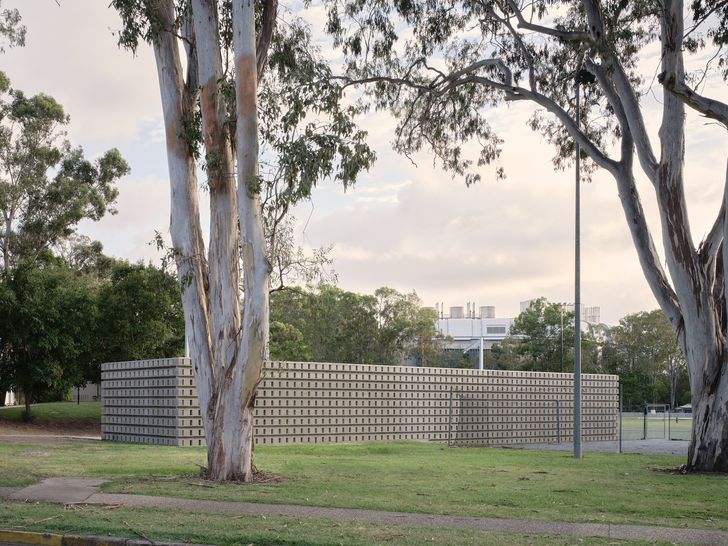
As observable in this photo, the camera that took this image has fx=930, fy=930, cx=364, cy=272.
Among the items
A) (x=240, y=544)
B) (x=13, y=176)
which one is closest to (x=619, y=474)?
(x=240, y=544)

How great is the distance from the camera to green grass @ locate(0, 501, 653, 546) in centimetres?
965

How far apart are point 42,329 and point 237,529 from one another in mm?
26039

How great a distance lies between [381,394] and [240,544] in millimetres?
19085

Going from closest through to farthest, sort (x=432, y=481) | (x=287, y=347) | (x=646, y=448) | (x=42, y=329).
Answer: (x=432, y=481) < (x=646, y=448) < (x=42, y=329) < (x=287, y=347)

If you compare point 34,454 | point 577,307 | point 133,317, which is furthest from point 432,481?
point 133,317

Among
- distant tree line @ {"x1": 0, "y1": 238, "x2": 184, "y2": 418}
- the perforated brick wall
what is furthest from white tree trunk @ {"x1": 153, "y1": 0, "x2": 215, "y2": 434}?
distant tree line @ {"x1": 0, "y1": 238, "x2": 184, "y2": 418}

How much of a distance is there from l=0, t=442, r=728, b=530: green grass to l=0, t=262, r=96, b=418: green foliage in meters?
12.1

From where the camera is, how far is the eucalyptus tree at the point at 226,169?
15.4 meters

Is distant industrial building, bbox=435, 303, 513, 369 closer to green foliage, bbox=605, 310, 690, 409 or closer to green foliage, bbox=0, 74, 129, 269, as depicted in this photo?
green foliage, bbox=605, 310, 690, 409

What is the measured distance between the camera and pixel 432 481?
1564 centimetres

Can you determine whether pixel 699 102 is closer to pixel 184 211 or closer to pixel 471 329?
pixel 184 211

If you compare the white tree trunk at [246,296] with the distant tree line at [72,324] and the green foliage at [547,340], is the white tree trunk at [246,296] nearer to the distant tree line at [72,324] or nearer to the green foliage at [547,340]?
the distant tree line at [72,324]

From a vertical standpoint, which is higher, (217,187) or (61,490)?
(217,187)

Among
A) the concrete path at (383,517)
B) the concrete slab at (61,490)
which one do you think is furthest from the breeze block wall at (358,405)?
the concrete path at (383,517)
